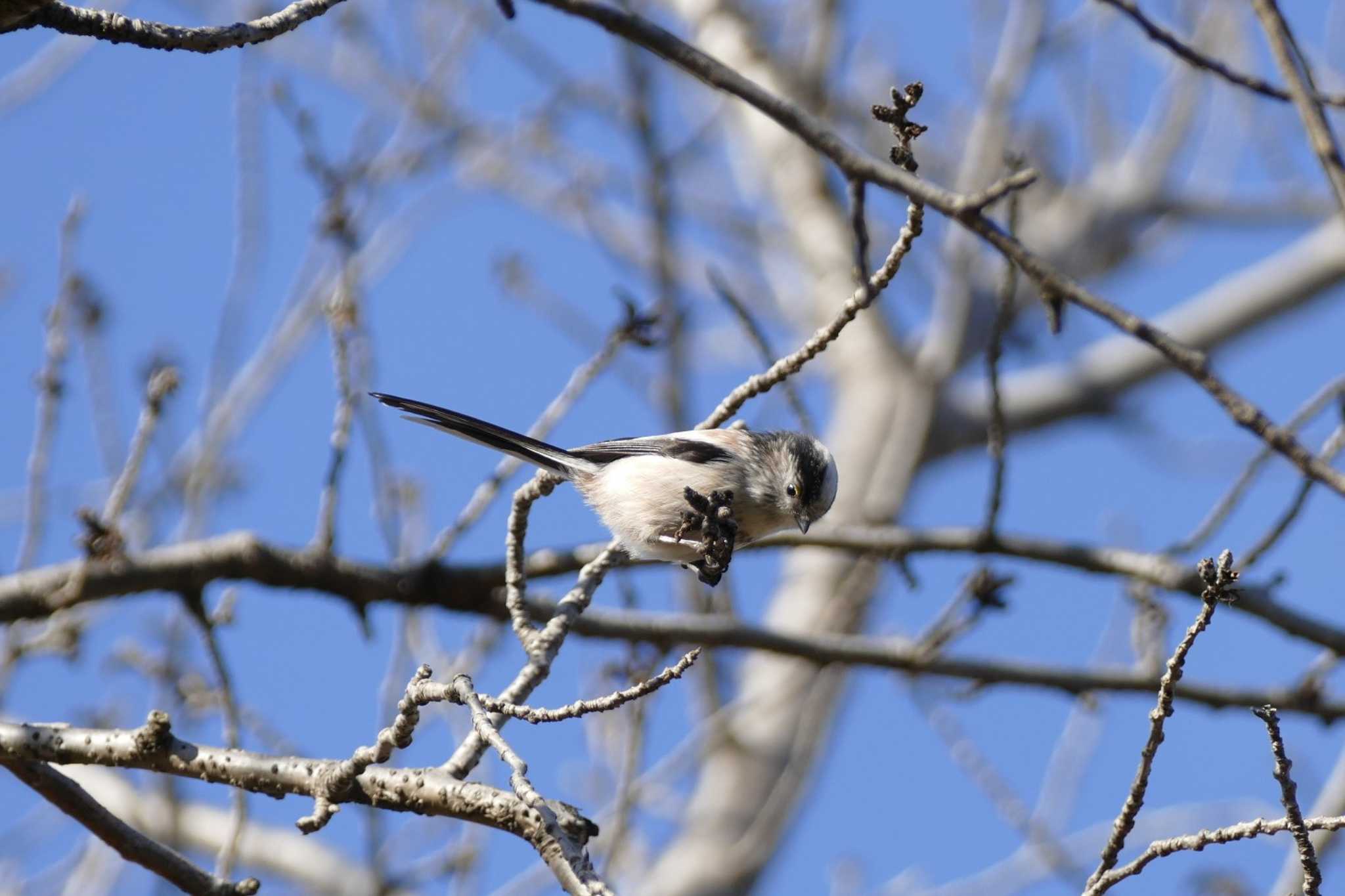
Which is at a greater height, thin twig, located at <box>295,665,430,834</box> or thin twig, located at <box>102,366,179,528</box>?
thin twig, located at <box>102,366,179,528</box>

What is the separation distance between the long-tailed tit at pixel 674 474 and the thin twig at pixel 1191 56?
1.45m

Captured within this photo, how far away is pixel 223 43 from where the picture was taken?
2059 mm

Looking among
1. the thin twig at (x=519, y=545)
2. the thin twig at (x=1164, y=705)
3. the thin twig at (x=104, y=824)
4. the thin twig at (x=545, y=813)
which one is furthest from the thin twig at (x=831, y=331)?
the thin twig at (x=104, y=824)

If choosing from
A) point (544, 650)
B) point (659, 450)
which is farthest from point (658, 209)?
point (544, 650)

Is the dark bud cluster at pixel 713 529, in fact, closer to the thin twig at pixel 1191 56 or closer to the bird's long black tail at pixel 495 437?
the bird's long black tail at pixel 495 437

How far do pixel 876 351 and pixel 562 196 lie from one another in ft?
9.65

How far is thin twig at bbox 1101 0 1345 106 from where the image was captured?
2469 mm

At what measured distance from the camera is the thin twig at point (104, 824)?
2393 mm

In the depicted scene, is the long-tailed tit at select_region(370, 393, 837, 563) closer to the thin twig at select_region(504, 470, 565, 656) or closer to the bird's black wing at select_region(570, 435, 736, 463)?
the bird's black wing at select_region(570, 435, 736, 463)

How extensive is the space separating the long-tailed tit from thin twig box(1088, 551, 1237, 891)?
1.53 meters

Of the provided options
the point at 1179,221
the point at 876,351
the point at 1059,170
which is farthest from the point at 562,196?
the point at 1179,221

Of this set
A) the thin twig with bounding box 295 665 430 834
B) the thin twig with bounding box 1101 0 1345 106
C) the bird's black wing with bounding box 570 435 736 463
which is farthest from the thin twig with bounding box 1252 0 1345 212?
the bird's black wing with bounding box 570 435 736 463

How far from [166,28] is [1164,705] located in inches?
71.6

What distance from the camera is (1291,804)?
1881 mm
